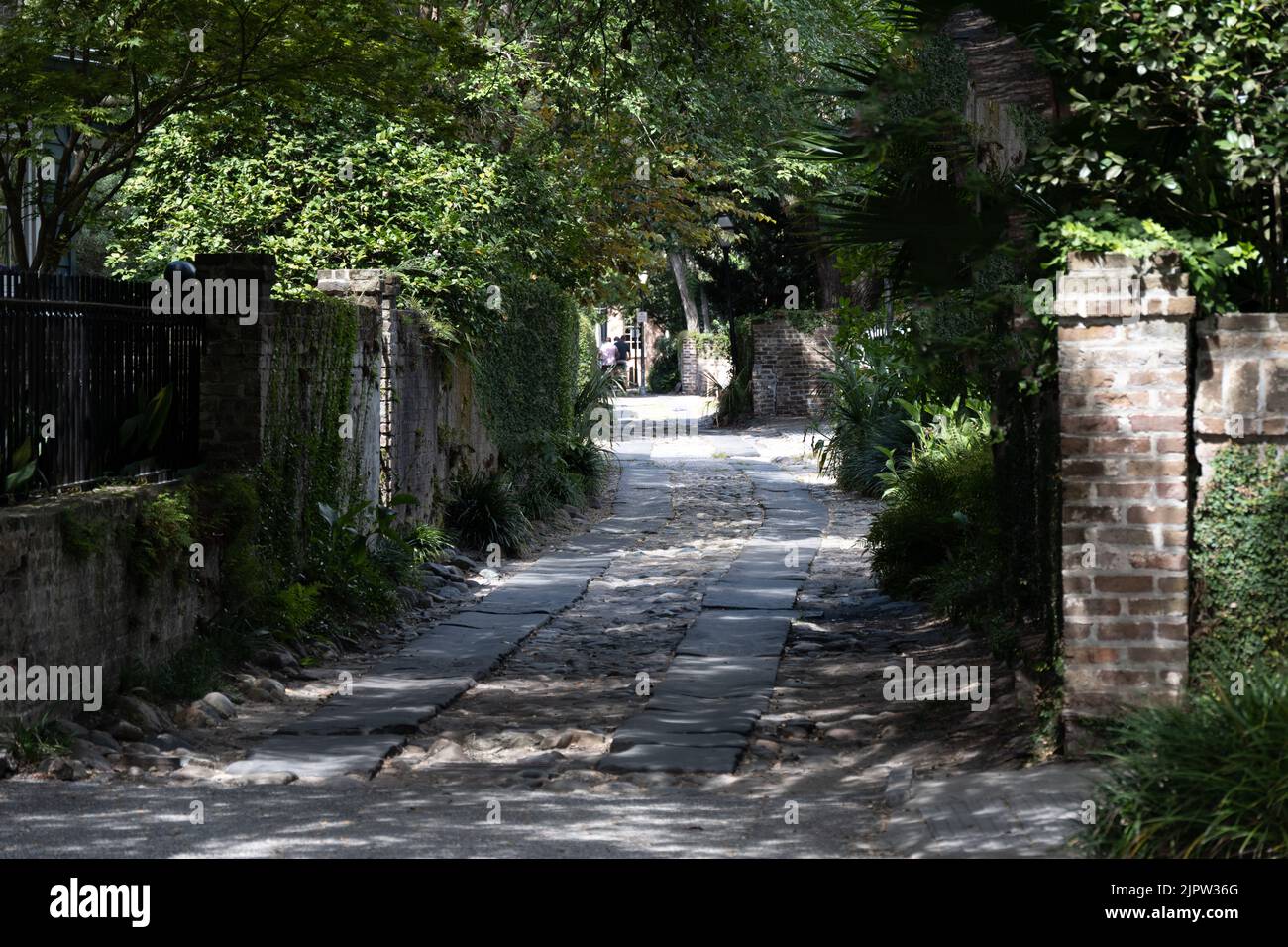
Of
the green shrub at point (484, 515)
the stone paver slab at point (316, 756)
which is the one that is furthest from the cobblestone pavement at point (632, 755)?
the green shrub at point (484, 515)

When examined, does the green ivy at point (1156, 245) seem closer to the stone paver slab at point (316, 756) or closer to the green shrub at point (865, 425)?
the stone paver slab at point (316, 756)

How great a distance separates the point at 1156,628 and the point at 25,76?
9015mm

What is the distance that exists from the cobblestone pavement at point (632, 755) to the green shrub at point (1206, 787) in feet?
0.92

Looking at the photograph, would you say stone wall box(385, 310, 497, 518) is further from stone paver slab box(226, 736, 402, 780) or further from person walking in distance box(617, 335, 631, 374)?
person walking in distance box(617, 335, 631, 374)

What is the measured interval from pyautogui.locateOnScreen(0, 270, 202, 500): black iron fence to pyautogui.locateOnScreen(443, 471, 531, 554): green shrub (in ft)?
17.1

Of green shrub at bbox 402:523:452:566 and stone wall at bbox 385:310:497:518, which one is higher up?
stone wall at bbox 385:310:497:518

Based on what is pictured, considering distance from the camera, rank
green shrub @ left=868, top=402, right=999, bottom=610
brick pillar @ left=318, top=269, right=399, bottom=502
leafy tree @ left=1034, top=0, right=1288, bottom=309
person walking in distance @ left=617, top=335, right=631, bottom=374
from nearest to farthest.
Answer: leafy tree @ left=1034, top=0, right=1288, bottom=309 → green shrub @ left=868, top=402, right=999, bottom=610 → brick pillar @ left=318, top=269, right=399, bottom=502 → person walking in distance @ left=617, top=335, right=631, bottom=374

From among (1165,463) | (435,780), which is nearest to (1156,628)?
(1165,463)

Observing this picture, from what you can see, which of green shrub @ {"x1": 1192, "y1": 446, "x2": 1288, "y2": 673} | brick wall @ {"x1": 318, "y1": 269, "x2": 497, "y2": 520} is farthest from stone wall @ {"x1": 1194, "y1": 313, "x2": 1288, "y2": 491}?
brick wall @ {"x1": 318, "y1": 269, "x2": 497, "y2": 520}

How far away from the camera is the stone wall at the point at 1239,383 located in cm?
629

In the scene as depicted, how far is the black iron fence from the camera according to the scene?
7941 mm

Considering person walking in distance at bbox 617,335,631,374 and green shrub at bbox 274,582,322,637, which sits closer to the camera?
green shrub at bbox 274,582,322,637

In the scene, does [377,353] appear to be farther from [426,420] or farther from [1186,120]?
[1186,120]

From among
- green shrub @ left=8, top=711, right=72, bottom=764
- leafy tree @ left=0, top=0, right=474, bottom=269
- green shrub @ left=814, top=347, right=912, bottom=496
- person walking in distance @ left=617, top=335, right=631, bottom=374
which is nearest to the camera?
green shrub @ left=8, top=711, right=72, bottom=764
